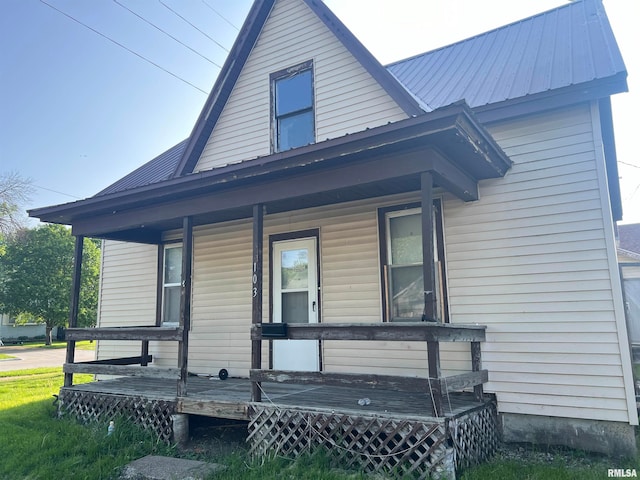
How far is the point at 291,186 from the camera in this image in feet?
16.4

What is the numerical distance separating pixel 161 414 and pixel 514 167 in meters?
5.30

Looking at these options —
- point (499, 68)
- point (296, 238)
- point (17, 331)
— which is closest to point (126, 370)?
point (296, 238)

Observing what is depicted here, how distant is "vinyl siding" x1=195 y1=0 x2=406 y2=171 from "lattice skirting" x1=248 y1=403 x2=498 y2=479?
4049 mm

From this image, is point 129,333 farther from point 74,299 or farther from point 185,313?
point 74,299

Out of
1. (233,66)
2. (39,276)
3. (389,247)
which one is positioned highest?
(233,66)

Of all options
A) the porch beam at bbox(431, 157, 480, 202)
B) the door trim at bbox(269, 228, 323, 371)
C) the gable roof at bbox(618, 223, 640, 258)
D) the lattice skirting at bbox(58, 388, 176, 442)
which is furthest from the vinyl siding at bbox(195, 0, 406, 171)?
the gable roof at bbox(618, 223, 640, 258)

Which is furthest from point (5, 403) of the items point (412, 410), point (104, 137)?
point (104, 137)

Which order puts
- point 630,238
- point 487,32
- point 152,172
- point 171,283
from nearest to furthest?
point 487,32
point 171,283
point 152,172
point 630,238

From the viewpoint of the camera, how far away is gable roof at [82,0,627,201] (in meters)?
4.91

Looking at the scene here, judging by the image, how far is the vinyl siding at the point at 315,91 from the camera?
6453 mm

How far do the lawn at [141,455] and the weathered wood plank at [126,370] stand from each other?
653 mm

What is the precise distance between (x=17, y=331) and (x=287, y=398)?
3421 cm

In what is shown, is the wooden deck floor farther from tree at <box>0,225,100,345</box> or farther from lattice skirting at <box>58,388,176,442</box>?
tree at <box>0,225,100,345</box>

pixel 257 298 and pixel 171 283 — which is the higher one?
pixel 171 283
